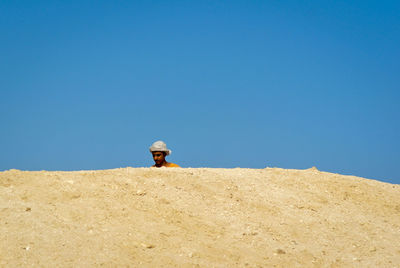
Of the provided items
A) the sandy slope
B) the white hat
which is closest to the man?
the white hat

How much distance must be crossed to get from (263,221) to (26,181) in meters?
3.66

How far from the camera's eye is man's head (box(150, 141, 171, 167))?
9.98m

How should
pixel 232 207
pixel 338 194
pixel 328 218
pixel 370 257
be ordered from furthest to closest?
1. pixel 338 194
2. pixel 328 218
3. pixel 232 207
4. pixel 370 257

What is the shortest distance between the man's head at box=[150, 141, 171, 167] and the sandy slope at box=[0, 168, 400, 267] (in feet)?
4.82

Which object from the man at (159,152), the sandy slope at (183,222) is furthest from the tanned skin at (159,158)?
the sandy slope at (183,222)

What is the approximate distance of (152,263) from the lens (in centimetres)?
539

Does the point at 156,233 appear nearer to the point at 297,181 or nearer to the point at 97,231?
the point at 97,231

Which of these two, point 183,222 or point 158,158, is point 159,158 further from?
point 183,222

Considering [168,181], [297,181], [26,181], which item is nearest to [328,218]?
[297,181]

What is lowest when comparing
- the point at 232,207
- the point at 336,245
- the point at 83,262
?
the point at 83,262

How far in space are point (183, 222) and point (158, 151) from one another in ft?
12.3

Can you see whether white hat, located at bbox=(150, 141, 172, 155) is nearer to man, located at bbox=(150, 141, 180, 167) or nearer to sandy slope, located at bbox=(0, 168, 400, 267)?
man, located at bbox=(150, 141, 180, 167)

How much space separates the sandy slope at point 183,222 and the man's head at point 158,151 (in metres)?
1.47

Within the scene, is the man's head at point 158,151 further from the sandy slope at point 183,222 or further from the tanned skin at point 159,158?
the sandy slope at point 183,222
